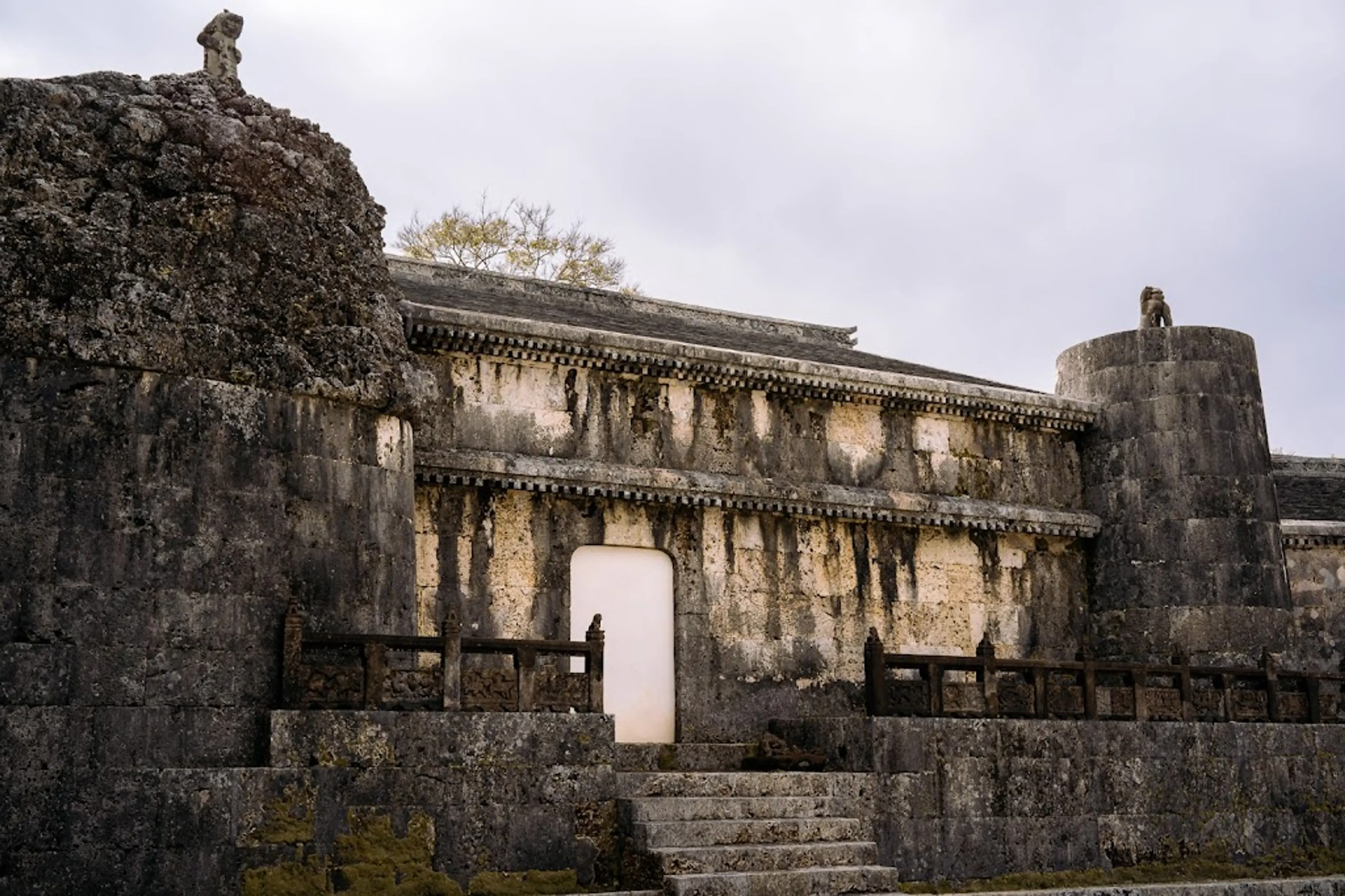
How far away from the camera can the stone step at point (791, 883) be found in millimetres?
13125

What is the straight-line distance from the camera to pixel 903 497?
20.4 metres

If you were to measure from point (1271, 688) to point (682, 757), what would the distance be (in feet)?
27.4

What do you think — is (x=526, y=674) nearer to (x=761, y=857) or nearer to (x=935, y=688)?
(x=761, y=857)

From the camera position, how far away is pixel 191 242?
557 inches

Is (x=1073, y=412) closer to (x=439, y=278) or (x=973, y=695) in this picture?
(x=973, y=695)

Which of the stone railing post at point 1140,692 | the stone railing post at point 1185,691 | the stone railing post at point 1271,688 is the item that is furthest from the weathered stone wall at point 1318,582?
the stone railing post at point 1140,692

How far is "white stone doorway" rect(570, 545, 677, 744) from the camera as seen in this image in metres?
18.1

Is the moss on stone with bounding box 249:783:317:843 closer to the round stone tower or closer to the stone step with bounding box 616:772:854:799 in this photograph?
the stone step with bounding box 616:772:854:799

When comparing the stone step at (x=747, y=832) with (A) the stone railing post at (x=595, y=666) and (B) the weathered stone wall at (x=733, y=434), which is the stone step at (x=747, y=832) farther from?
(B) the weathered stone wall at (x=733, y=434)

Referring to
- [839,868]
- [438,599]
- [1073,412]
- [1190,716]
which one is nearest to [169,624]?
[438,599]

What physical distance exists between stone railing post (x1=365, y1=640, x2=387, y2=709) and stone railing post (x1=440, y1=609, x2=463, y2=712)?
0.58 meters

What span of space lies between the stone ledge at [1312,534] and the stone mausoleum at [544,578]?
6.82 feet

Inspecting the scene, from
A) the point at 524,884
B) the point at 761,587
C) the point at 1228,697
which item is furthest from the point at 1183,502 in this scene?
the point at 524,884

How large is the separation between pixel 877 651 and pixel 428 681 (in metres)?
5.34
